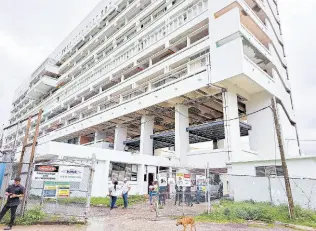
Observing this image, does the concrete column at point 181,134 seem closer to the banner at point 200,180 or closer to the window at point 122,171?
the window at point 122,171

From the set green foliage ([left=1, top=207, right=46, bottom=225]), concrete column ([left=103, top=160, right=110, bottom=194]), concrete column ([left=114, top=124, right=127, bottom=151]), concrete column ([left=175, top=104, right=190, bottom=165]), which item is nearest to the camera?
green foliage ([left=1, top=207, right=46, bottom=225])

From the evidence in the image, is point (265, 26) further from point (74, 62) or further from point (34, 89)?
point (34, 89)

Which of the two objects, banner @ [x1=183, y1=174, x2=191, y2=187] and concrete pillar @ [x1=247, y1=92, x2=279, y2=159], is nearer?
banner @ [x1=183, y1=174, x2=191, y2=187]

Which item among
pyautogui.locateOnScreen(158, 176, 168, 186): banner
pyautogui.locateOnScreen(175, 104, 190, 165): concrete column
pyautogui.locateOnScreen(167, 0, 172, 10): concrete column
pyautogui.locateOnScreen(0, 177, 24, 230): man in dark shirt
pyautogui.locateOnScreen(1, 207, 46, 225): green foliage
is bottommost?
pyautogui.locateOnScreen(1, 207, 46, 225): green foliage

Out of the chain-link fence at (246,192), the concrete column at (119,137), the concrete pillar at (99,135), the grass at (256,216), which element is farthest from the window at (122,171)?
the concrete pillar at (99,135)

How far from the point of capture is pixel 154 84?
27.8m

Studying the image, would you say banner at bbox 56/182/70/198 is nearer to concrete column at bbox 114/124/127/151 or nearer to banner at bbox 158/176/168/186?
banner at bbox 158/176/168/186

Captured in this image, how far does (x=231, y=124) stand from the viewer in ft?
65.9

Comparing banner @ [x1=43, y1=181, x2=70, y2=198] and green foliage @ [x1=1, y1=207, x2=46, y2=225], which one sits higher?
banner @ [x1=43, y1=181, x2=70, y2=198]

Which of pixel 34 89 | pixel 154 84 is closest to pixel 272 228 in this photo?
pixel 154 84

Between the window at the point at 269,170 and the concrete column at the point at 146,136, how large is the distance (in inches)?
556

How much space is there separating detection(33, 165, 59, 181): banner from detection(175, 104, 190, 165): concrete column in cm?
1521

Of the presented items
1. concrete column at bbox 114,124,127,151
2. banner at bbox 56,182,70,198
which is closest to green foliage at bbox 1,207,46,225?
banner at bbox 56,182,70,198

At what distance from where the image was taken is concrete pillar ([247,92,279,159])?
21219mm
